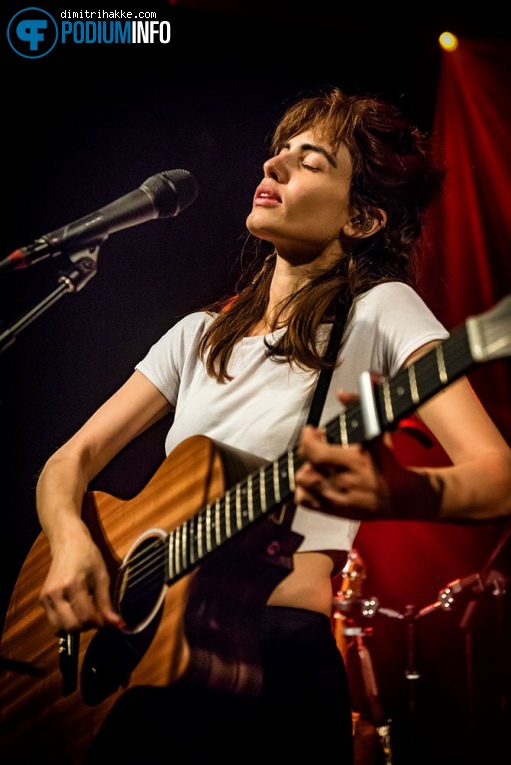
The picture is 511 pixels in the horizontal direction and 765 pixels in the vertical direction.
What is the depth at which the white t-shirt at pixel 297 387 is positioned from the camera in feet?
5.31

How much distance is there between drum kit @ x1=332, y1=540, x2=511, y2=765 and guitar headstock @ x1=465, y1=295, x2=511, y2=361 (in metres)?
2.29

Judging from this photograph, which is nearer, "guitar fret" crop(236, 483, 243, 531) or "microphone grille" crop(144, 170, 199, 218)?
"guitar fret" crop(236, 483, 243, 531)

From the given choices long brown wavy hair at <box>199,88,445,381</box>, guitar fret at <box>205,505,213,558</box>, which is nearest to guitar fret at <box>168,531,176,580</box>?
Result: guitar fret at <box>205,505,213,558</box>

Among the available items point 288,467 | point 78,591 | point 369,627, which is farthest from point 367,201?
point 369,627

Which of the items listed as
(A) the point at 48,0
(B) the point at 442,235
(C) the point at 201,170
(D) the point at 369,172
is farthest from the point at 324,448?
(A) the point at 48,0

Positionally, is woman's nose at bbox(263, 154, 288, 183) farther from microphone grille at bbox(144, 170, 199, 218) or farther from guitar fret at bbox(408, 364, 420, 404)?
guitar fret at bbox(408, 364, 420, 404)

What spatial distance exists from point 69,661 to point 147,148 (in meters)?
1.96

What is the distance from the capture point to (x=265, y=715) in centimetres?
143

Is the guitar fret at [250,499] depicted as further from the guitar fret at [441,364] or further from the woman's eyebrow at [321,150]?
the woman's eyebrow at [321,150]

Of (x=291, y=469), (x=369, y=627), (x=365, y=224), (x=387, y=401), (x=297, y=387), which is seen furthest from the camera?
(x=369, y=627)

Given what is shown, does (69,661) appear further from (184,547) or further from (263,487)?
(263,487)

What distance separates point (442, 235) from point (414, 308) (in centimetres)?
155

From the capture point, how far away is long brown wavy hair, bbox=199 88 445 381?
6.55 ft

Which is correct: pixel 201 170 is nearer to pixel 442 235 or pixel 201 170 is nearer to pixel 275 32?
pixel 275 32
